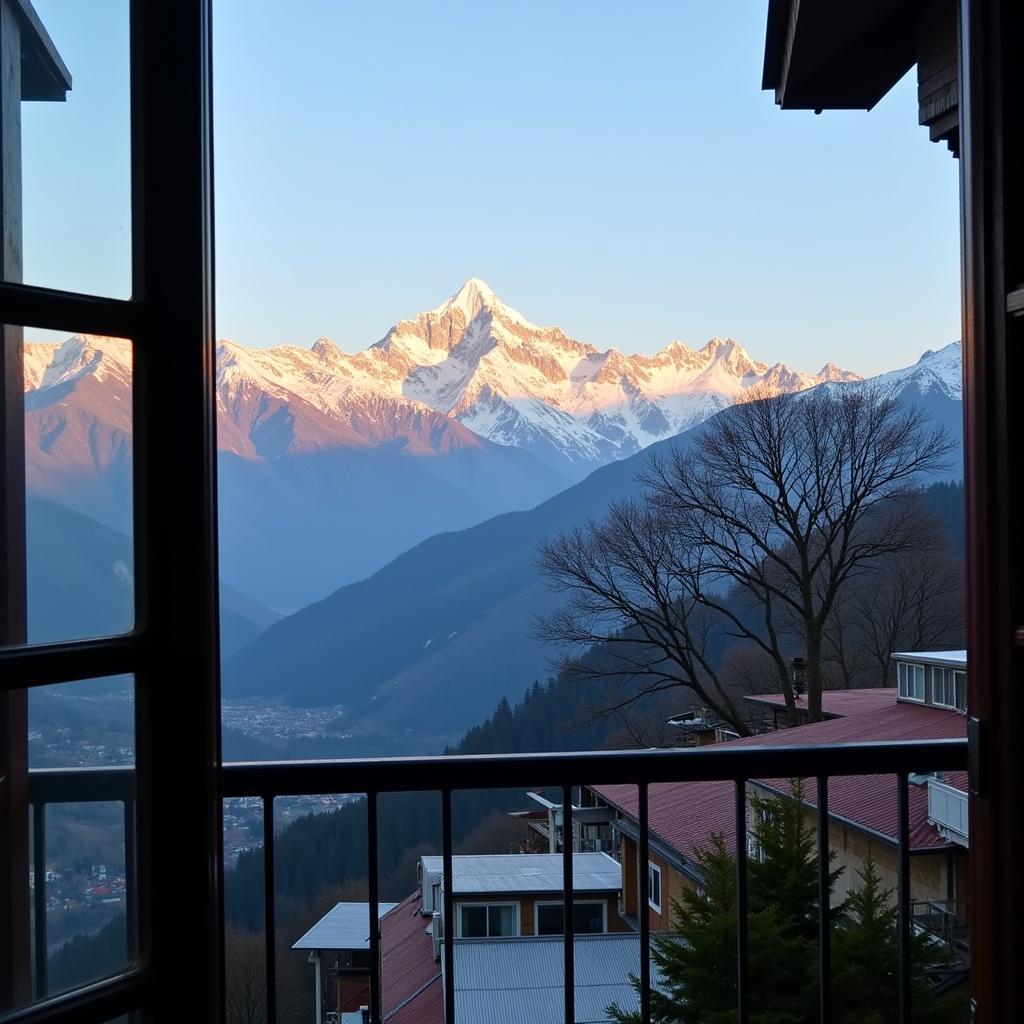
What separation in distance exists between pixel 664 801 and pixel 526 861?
66.7 inches

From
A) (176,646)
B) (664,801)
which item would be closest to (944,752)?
(176,646)

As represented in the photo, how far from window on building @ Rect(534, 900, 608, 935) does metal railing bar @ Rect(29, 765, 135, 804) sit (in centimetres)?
984

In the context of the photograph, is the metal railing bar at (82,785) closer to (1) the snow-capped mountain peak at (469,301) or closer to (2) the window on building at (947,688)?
(2) the window on building at (947,688)

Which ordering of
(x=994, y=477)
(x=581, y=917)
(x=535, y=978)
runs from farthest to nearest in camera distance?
(x=581, y=917) → (x=535, y=978) → (x=994, y=477)

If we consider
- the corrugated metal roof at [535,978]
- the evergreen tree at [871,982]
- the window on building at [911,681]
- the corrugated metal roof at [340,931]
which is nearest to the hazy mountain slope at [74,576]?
the evergreen tree at [871,982]

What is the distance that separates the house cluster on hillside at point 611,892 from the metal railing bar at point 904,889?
14.2 feet

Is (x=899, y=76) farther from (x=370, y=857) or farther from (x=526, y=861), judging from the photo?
(x=526, y=861)

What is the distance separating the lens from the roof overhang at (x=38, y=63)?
974 millimetres

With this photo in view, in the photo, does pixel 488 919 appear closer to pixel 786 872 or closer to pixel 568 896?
pixel 786 872

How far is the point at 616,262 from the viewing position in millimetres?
63531

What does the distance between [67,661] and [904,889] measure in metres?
1.29

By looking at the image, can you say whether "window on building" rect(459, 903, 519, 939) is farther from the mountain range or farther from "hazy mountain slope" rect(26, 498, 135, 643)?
the mountain range

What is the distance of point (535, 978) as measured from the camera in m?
8.62

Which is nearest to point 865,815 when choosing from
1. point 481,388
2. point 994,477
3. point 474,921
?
point 474,921
